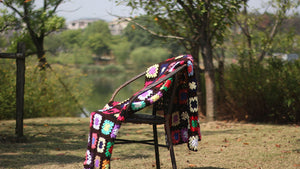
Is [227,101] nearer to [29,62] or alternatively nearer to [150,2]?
[150,2]

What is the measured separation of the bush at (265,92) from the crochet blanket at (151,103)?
3.99 metres

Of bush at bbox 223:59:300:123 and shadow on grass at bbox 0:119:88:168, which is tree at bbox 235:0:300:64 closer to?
bush at bbox 223:59:300:123

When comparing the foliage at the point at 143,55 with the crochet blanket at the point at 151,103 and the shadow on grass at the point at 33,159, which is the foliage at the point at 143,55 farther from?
the crochet blanket at the point at 151,103

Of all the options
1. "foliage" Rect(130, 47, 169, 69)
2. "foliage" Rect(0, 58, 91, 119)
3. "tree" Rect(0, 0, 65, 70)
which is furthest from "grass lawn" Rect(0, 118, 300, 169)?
"foliage" Rect(130, 47, 169, 69)

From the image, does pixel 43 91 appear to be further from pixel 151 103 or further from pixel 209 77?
pixel 151 103

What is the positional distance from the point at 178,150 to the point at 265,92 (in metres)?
3.01

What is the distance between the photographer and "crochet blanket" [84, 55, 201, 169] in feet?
9.35

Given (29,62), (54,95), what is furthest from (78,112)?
(29,62)

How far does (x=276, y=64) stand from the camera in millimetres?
7203

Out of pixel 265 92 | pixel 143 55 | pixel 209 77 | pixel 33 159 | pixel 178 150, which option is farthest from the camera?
pixel 143 55

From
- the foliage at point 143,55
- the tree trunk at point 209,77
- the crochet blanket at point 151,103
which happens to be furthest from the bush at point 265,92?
the foliage at point 143,55

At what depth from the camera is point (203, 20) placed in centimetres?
724

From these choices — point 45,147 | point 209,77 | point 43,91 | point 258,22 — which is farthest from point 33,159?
point 258,22

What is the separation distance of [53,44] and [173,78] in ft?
34.3
